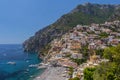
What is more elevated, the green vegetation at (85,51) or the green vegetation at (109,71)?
the green vegetation at (85,51)

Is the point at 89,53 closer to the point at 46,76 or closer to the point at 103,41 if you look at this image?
the point at 103,41

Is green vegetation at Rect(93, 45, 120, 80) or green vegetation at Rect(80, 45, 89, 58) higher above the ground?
green vegetation at Rect(80, 45, 89, 58)

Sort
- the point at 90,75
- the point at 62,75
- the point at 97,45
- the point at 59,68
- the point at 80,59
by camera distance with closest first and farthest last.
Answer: the point at 90,75 < the point at 62,75 < the point at 59,68 < the point at 80,59 < the point at 97,45

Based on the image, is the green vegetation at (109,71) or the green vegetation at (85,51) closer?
the green vegetation at (109,71)

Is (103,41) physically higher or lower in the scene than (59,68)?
higher

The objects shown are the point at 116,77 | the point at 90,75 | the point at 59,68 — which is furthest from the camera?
the point at 59,68

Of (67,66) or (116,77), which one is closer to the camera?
(116,77)

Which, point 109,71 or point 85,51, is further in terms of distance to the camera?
point 85,51

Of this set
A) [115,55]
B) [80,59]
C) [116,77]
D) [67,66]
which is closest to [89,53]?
[80,59]

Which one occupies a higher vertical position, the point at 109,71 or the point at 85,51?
the point at 85,51

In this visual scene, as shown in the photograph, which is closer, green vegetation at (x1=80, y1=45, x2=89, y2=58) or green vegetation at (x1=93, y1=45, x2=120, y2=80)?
green vegetation at (x1=93, y1=45, x2=120, y2=80)
